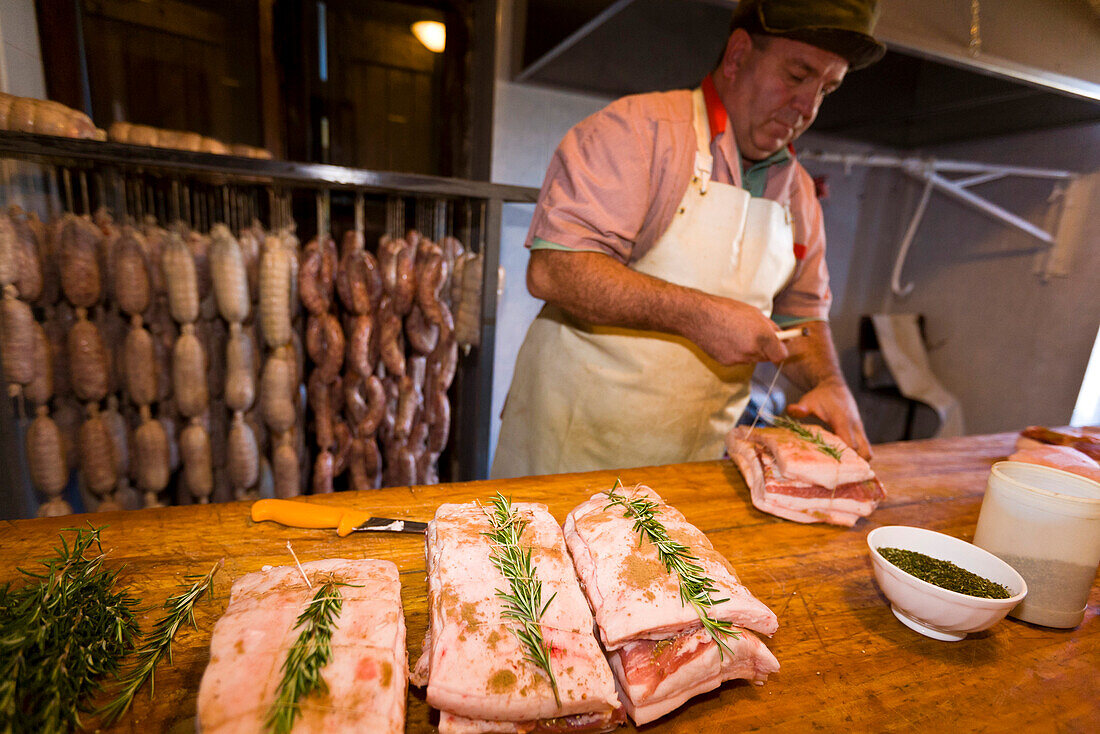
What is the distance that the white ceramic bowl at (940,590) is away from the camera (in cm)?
110

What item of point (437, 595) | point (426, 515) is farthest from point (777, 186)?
point (437, 595)

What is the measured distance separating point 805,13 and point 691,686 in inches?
96.9

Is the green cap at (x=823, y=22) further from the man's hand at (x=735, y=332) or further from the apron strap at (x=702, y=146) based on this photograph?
the man's hand at (x=735, y=332)

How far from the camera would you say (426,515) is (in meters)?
1.54

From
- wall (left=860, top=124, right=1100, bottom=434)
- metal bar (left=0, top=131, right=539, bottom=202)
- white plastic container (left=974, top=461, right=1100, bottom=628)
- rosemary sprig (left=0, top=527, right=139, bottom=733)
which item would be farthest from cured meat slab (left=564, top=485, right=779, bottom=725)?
wall (left=860, top=124, right=1100, bottom=434)

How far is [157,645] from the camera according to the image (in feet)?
3.19

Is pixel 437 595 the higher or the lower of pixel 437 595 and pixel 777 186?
the lower

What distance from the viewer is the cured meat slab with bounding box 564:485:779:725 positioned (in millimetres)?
949

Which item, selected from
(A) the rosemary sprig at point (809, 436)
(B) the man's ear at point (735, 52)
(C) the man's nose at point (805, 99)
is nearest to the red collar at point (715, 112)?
(B) the man's ear at point (735, 52)

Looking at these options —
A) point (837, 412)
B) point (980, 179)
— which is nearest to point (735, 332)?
point (837, 412)

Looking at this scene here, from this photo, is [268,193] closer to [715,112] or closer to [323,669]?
[715,112]

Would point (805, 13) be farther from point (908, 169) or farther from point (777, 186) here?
point (908, 169)

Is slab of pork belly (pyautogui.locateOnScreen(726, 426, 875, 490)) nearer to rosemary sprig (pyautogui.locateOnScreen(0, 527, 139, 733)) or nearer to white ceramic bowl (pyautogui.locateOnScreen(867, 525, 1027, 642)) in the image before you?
white ceramic bowl (pyautogui.locateOnScreen(867, 525, 1027, 642))

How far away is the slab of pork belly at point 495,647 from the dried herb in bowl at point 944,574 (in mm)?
837
